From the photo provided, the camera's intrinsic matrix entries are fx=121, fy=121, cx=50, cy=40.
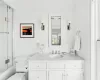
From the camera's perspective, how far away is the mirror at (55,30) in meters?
3.19

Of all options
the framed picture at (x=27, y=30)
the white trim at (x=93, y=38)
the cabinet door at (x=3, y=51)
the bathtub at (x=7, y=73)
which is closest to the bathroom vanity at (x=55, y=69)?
the white trim at (x=93, y=38)

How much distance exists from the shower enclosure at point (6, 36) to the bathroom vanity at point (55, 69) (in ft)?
2.52

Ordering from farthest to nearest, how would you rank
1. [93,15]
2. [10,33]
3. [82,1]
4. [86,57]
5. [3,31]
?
[10,33] → [3,31] → [82,1] → [86,57] → [93,15]

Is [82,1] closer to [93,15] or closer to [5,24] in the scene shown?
[93,15]

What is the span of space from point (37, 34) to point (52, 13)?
679mm

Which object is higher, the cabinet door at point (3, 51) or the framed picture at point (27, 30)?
the framed picture at point (27, 30)

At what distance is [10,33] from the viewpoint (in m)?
3.12

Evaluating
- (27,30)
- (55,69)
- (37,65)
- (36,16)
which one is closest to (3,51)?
(27,30)

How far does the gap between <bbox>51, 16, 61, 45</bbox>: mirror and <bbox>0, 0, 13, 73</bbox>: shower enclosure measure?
107cm

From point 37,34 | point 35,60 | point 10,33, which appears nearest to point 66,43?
point 37,34

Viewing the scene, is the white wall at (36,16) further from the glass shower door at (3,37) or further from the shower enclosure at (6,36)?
the glass shower door at (3,37)

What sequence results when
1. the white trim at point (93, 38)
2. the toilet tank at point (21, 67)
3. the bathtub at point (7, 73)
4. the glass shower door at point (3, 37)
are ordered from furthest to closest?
the toilet tank at point (21, 67) → the glass shower door at point (3, 37) → the bathtub at point (7, 73) → the white trim at point (93, 38)

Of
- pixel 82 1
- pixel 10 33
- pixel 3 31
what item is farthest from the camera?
pixel 10 33

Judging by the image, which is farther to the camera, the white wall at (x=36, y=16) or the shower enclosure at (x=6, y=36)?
the white wall at (x=36, y=16)
